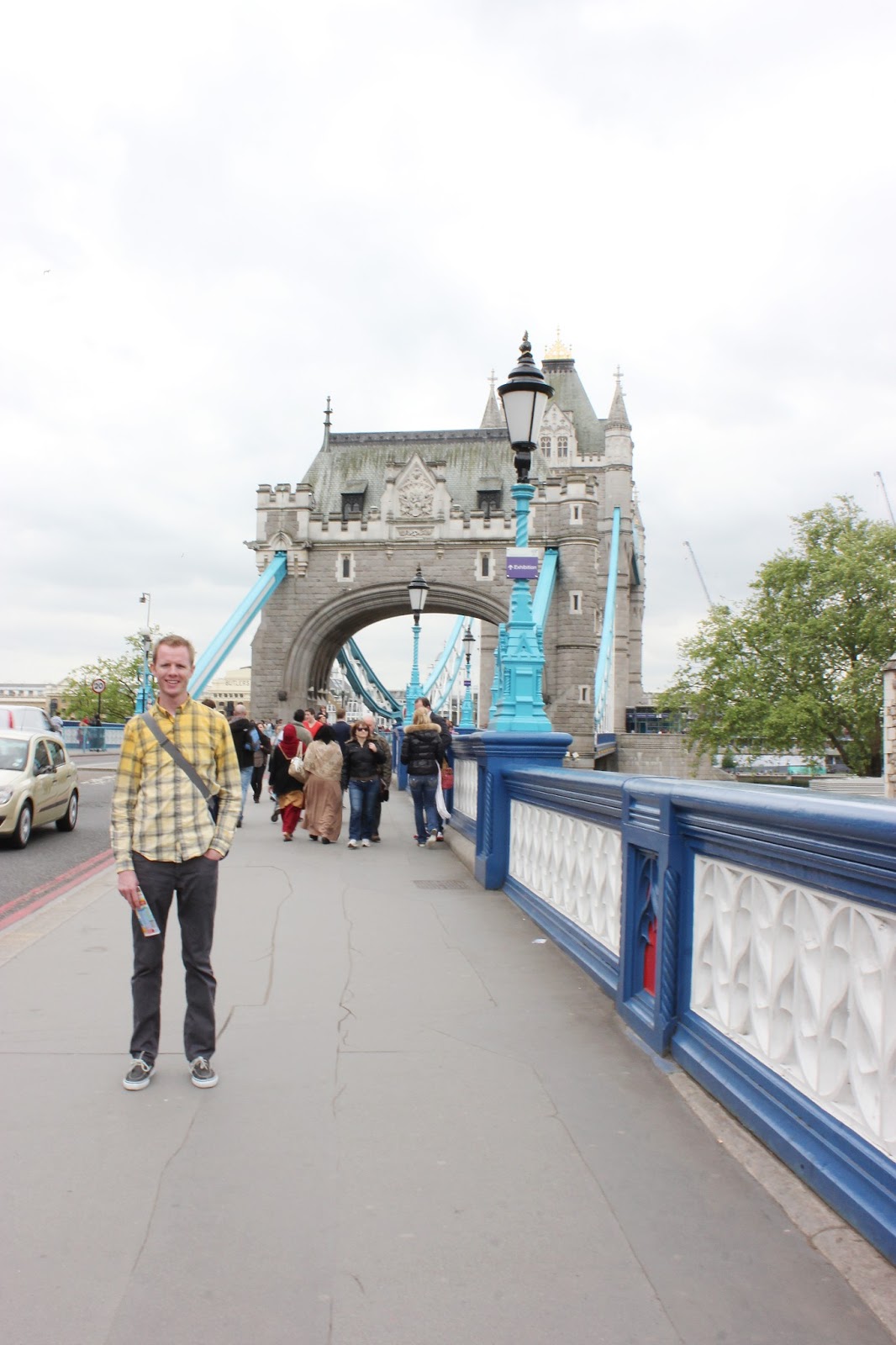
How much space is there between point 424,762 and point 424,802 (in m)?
0.63

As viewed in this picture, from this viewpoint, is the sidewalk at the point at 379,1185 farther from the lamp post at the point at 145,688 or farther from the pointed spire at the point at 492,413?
the pointed spire at the point at 492,413

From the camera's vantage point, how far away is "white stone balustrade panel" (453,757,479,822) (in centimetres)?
1016

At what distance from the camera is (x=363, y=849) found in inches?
422

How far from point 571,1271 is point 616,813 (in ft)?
8.03

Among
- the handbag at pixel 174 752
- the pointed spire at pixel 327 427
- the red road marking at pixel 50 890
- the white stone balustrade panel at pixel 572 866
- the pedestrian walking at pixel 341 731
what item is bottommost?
the red road marking at pixel 50 890

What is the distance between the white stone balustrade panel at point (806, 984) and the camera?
7.77 ft

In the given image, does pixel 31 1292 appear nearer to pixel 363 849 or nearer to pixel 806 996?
pixel 806 996

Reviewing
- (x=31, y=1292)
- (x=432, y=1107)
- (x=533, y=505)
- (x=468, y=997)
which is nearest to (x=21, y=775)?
(x=468, y=997)

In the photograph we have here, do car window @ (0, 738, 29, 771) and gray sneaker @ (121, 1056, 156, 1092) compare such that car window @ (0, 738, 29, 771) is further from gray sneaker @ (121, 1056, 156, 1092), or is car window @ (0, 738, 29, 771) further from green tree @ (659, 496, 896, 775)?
green tree @ (659, 496, 896, 775)

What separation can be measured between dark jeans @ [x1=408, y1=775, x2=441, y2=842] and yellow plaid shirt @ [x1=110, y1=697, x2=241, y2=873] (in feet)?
23.5

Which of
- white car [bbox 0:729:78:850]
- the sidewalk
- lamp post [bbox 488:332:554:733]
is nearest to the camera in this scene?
the sidewalk

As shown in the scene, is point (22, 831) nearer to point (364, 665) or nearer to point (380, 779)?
point (380, 779)

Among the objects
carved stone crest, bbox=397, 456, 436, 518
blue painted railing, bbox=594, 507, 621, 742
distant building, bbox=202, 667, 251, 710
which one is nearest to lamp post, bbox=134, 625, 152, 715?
carved stone crest, bbox=397, 456, 436, 518

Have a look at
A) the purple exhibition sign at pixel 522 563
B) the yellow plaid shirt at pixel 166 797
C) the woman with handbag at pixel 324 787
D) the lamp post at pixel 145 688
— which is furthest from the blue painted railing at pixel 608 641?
the yellow plaid shirt at pixel 166 797
